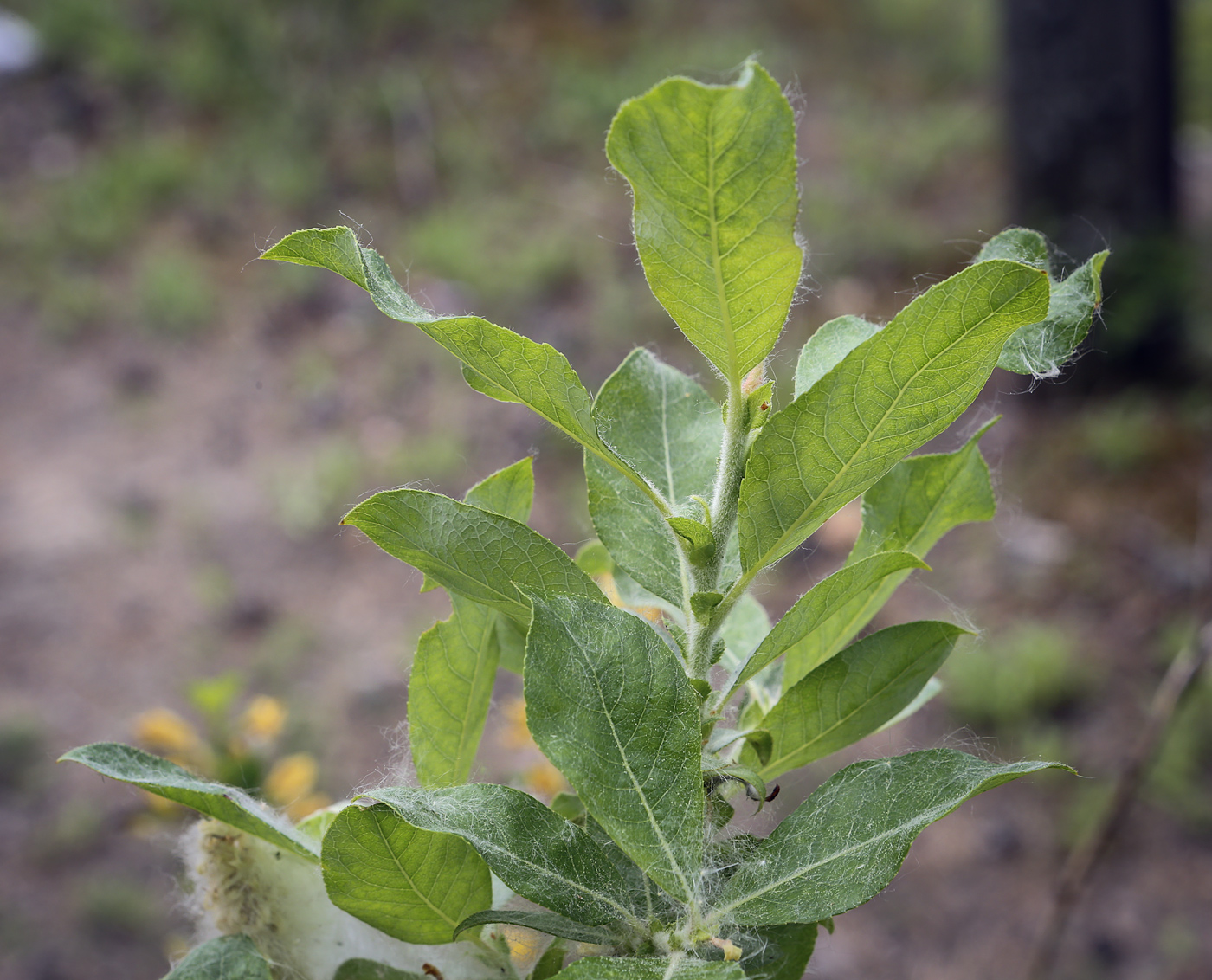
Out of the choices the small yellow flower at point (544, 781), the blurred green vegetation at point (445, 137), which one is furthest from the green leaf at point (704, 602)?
the blurred green vegetation at point (445, 137)

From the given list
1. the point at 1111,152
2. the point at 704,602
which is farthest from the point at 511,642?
the point at 1111,152

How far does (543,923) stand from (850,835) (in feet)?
0.48

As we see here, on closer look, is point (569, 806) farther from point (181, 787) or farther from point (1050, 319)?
point (1050, 319)

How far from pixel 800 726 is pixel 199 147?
6055 millimetres

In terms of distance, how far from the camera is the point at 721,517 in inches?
20.2

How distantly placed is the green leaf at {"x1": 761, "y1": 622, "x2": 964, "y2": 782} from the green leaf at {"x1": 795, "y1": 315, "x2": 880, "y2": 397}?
14cm

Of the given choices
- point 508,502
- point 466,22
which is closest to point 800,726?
point 508,502

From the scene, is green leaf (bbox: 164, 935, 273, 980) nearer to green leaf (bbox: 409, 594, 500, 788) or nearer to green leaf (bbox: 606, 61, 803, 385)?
green leaf (bbox: 409, 594, 500, 788)

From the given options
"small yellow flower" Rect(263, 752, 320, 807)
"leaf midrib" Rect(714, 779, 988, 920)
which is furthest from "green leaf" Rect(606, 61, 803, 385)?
"small yellow flower" Rect(263, 752, 320, 807)

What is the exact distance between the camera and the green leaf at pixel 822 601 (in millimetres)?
468

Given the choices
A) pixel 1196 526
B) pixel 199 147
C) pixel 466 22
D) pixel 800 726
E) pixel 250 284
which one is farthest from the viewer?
pixel 466 22

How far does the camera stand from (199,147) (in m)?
5.71

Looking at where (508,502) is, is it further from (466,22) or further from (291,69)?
(466,22)

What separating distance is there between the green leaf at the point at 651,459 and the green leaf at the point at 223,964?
27cm
